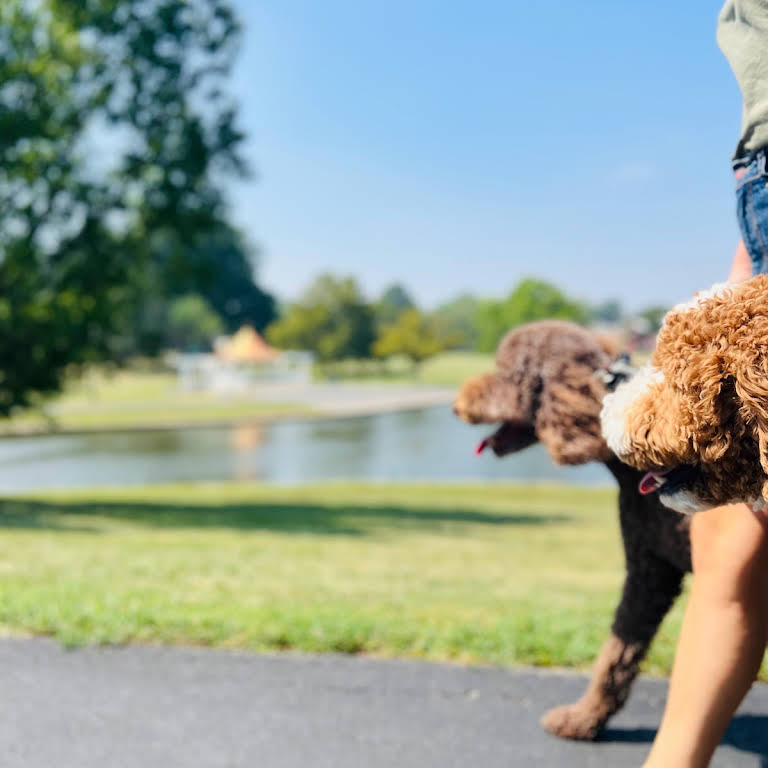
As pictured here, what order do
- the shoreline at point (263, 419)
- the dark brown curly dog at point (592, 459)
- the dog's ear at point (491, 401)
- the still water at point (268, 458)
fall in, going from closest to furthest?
the dark brown curly dog at point (592, 459) → the dog's ear at point (491, 401) → the still water at point (268, 458) → the shoreline at point (263, 419)

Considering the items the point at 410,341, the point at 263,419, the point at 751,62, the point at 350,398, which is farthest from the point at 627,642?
the point at 410,341

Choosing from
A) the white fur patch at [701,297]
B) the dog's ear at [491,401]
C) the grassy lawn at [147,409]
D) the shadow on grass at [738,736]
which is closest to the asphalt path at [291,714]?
the shadow on grass at [738,736]

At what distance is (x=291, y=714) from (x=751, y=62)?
2.27m

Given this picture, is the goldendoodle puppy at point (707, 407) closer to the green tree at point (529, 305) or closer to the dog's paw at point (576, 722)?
the dog's paw at point (576, 722)

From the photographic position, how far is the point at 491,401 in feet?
10.0

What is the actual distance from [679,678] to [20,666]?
7.53ft

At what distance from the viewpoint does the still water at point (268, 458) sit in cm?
2386

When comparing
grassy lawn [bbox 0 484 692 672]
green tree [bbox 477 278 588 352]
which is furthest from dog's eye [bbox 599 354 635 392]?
green tree [bbox 477 278 588 352]

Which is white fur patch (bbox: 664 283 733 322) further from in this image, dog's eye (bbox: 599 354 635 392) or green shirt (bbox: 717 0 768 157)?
dog's eye (bbox: 599 354 635 392)

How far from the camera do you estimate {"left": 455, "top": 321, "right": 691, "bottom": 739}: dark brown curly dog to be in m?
2.63

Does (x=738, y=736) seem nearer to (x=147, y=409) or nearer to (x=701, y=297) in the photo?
(x=701, y=297)

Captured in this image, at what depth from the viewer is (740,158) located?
2.08 metres

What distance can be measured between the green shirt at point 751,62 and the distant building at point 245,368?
66.1 m

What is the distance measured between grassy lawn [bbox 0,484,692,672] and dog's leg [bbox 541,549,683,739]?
2.19ft
